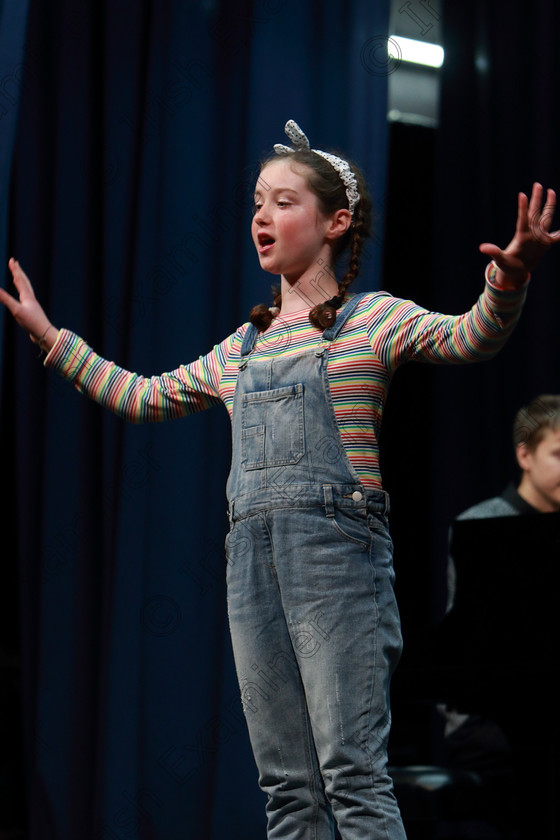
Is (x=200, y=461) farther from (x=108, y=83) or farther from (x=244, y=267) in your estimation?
(x=108, y=83)

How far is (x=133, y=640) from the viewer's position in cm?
245

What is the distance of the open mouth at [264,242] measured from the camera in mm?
1558

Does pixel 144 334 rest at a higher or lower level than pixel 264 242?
lower

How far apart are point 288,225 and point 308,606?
58 cm

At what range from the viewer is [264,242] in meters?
1.57

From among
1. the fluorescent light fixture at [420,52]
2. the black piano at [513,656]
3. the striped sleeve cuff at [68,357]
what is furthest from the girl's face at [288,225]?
the fluorescent light fixture at [420,52]

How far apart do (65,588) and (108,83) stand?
1305 millimetres

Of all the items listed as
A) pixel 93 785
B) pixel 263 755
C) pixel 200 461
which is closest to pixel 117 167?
pixel 200 461

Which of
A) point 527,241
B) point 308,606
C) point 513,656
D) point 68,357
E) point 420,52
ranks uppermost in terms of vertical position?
point 420,52

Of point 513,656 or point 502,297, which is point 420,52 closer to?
point 513,656

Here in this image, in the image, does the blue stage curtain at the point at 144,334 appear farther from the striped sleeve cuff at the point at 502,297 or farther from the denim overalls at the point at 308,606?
the striped sleeve cuff at the point at 502,297

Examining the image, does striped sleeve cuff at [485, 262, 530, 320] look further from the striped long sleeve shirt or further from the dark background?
the dark background

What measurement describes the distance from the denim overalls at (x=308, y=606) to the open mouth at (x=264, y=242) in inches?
8.0

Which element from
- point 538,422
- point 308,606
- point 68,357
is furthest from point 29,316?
point 538,422
